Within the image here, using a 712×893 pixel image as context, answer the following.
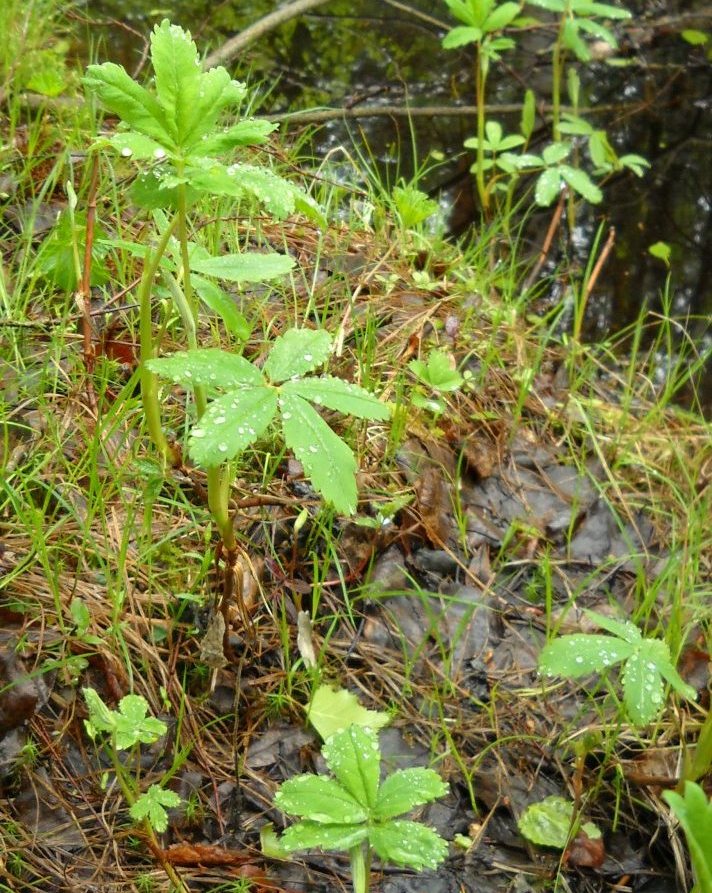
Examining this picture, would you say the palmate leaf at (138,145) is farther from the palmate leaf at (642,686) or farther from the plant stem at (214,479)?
the palmate leaf at (642,686)

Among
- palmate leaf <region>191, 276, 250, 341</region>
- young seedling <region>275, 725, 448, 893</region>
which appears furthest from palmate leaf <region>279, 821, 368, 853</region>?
palmate leaf <region>191, 276, 250, 341</region>

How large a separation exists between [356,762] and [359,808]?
6 cm

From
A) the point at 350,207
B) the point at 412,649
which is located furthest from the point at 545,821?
the point at 350,207

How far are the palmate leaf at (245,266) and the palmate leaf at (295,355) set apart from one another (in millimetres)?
160

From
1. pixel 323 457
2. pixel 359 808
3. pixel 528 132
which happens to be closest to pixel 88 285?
pixel 323 457

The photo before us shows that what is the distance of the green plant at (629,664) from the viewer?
1.49 meters

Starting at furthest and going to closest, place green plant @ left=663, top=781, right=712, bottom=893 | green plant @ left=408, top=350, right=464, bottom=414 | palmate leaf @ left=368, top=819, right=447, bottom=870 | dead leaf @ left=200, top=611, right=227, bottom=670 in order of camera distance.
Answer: green plant @ left=408, top=350, right=464, bottom=414, dead leaf @ left=200, top=611, right=227, bottom=670, palmate leaf @ left=368, top=819, right=447, bottom=870, green plant @ left=663, top=781, right=712, bottom=893

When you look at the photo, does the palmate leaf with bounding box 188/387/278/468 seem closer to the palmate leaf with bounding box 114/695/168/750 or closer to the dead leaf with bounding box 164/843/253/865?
the palmate leaf with bounding box 114/695/168/750

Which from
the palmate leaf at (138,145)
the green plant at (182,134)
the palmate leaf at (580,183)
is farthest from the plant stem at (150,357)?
the palmate leaf at (580,183)

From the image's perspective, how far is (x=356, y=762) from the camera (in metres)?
1.35

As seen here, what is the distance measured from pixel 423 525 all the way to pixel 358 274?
0.85 metres

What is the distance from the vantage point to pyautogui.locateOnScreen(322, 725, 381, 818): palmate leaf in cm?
134

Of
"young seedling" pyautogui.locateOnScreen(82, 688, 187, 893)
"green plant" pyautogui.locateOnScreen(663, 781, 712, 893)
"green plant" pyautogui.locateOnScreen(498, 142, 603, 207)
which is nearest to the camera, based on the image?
"green plant" pyautogui.locateOnScreen(663, 781, 712, 893)

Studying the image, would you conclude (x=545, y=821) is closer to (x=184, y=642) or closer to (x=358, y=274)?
(x=184, y=642)
